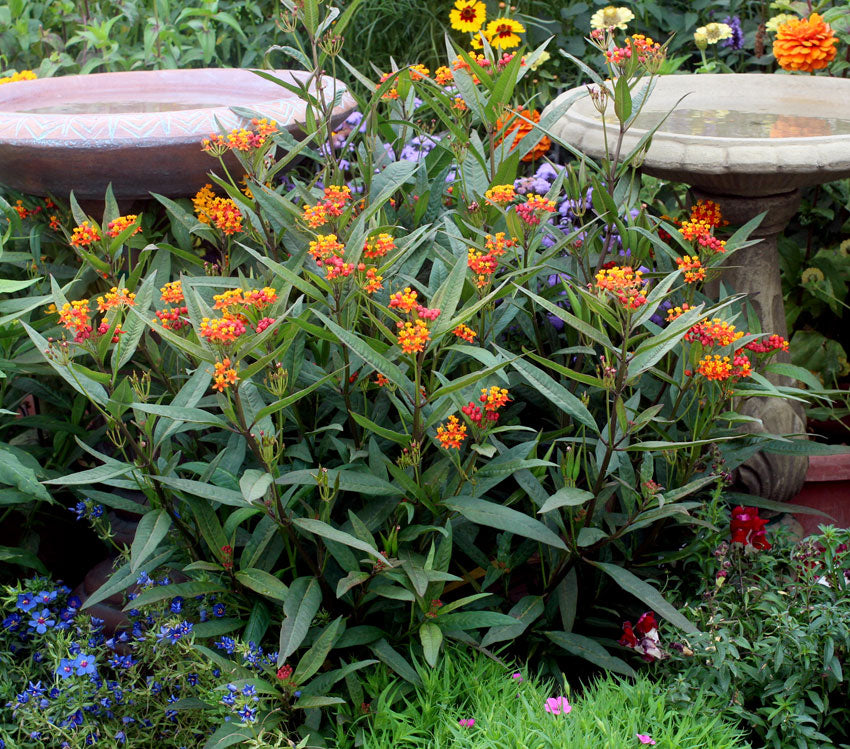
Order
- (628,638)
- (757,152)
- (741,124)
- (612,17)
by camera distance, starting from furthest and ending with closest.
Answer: (612,17) → (741,124) → (757,152) → (628,638)

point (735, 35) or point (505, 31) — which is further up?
point (505, 31)

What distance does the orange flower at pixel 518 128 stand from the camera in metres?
2.17

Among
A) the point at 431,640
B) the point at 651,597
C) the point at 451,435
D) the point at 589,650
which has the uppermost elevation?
the point at 451,435

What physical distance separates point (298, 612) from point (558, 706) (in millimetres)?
492

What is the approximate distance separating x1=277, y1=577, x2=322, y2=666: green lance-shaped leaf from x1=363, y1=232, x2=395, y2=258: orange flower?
642 mm

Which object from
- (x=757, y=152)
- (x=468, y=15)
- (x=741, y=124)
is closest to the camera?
(x=757, y=152)

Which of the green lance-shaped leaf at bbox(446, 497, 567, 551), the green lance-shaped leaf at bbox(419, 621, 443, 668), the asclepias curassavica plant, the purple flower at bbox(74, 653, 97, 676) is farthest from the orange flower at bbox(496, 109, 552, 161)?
the purple flower at bbox(74, 653, 97, 676)

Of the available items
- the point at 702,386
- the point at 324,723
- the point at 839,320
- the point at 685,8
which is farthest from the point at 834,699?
the point at 685,8

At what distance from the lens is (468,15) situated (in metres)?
3.67

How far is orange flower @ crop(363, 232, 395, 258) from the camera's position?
1646mm

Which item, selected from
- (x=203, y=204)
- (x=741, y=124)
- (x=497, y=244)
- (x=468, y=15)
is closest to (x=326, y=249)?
(x=497, y=244)

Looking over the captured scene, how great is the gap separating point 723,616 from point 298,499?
92cm

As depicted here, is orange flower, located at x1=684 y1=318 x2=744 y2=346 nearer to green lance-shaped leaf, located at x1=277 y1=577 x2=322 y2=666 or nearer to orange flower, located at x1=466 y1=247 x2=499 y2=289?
orange flower, located at x1=466 y1=247 x2=499 y2=289

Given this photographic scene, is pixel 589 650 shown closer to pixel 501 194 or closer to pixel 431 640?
pixel 431 640
